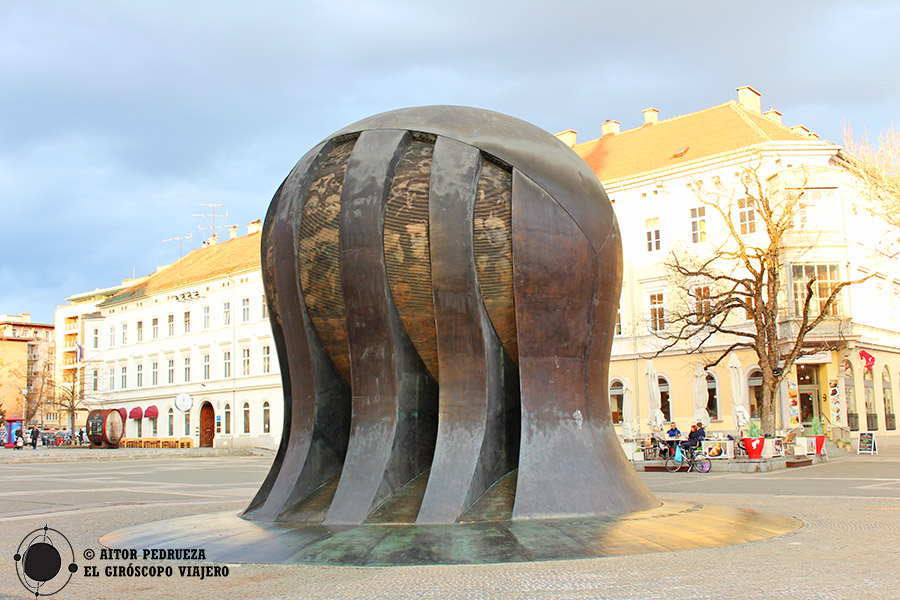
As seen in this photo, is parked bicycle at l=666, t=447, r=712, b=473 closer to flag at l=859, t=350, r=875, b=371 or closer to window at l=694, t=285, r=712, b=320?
window at l=694, t=285, r=712, b=320

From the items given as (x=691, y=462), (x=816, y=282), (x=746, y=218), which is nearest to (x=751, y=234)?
(x=746, y=218)

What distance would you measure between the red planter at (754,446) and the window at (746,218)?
16567mm

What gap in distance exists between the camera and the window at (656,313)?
38.8m

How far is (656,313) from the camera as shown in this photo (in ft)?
129

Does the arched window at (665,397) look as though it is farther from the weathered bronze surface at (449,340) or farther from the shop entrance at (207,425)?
the weathered bronze surface at (449,340)

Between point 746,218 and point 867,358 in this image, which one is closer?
point 867,358

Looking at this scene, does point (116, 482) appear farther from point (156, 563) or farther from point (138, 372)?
point (138, 372)

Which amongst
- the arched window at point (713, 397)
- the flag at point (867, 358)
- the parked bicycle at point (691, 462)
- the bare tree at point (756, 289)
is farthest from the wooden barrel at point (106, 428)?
the flag at point (867, 358)

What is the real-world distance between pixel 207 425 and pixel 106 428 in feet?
25.9

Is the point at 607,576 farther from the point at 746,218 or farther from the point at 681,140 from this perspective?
the point at 681,140

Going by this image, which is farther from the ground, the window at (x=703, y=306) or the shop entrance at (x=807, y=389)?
the window at (x=703, y=306)

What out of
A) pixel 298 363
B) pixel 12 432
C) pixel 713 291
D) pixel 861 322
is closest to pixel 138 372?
pixel 12 432

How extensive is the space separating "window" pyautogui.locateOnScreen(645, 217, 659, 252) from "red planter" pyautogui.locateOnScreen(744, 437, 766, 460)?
18.9 m

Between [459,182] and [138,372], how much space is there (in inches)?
2291
